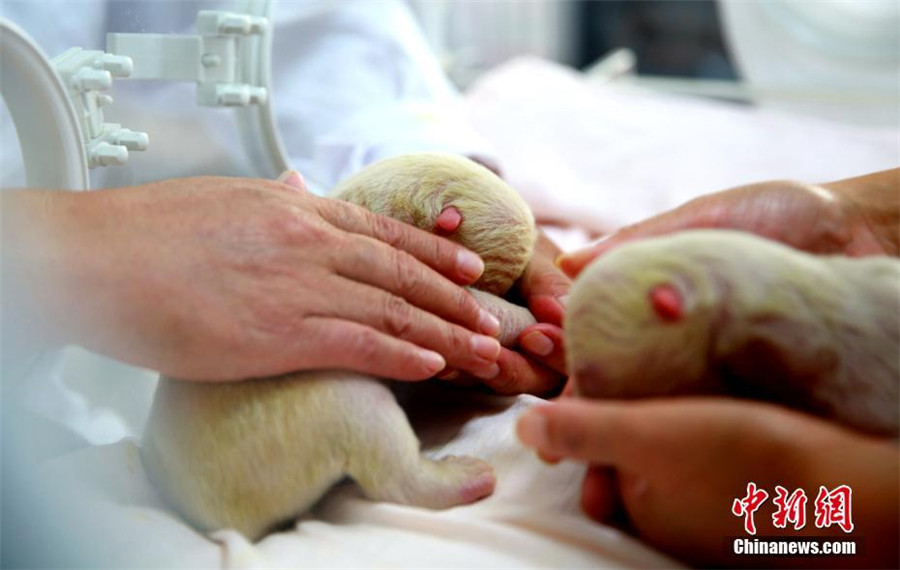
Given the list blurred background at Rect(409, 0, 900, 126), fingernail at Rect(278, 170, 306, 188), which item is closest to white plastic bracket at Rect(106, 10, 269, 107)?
fingernail at Rect(278, 170, 306, 188)

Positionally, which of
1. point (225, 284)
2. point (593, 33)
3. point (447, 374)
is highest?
point (225, 284)

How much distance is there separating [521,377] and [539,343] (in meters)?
0.03

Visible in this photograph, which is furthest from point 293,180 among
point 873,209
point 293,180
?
point 873,209

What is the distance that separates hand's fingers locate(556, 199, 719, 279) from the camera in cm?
65

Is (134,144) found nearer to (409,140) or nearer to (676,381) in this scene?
(409,140)

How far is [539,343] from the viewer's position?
81 centimetres

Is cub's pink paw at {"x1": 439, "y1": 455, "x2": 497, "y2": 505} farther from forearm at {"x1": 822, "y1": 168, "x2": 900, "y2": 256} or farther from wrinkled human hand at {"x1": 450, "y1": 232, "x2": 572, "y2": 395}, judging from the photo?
forearm at {"x1": 822, "y1": 168, "x2": 900, "y2": 256}

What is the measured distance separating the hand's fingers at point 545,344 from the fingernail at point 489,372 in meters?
0.05

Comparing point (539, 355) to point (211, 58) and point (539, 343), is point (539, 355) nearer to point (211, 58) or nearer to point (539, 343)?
point (539, 343)

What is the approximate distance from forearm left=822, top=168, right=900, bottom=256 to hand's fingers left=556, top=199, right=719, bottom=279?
5.7 inches

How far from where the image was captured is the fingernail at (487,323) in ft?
2.45

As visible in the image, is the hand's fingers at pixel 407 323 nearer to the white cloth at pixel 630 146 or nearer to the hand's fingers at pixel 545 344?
the hand's fingers at pixel 545 344

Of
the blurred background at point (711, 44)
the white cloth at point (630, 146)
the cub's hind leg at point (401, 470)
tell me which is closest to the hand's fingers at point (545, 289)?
the cub's hind leg at point (401, 470)

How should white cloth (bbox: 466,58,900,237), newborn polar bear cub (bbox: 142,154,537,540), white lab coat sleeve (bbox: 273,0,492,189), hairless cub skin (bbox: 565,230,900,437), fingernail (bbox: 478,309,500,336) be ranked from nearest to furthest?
1. hairless cub skin (bbox: 565,230,900,437)
2. newborn polar bear cub (bbox: 142,154,537,540)
3. fingernail (bbox: 478,309,500,336)
4. white lab coat sleeve (bbox: 273,0,492,189)
5. white cloth (bbox: 466,58,900,237)
